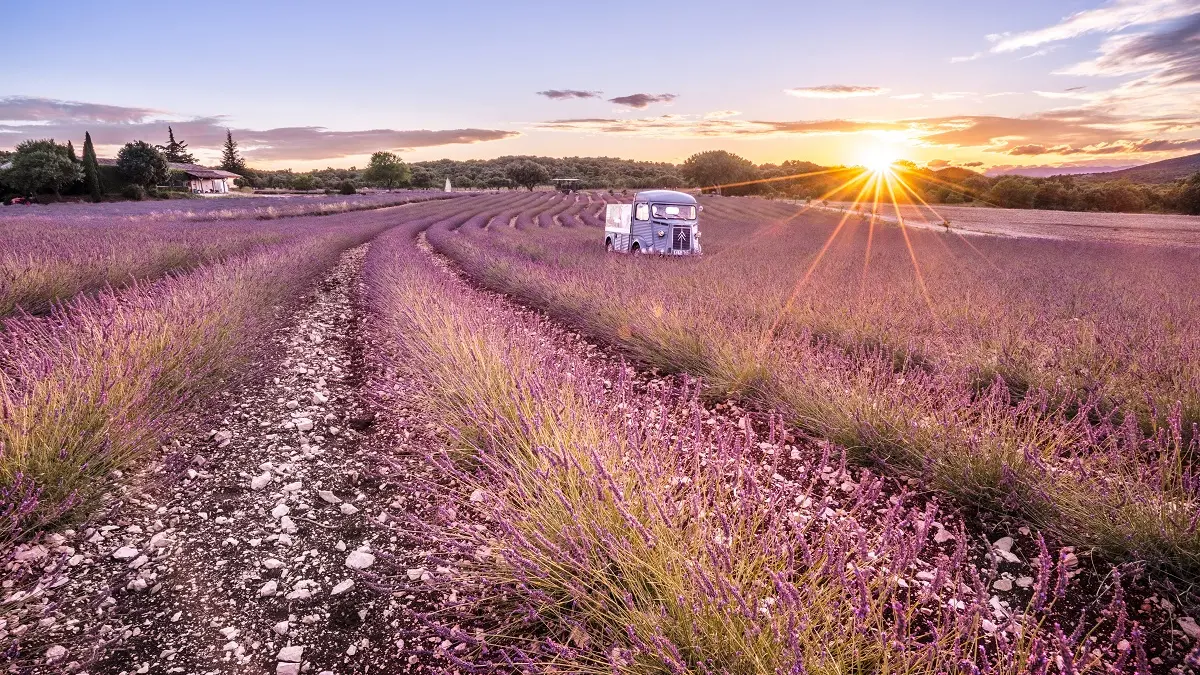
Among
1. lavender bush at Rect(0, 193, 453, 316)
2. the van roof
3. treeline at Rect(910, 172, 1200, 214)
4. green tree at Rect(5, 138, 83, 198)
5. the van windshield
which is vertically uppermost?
green tree at Rect(5, 138, 83, 198)

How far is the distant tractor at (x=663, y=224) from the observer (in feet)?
48.1

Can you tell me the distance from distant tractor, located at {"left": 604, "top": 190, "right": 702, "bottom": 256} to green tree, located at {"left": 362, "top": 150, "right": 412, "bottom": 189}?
78052mm

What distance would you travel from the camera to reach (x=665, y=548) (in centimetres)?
220

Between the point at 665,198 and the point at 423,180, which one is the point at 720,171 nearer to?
the point at 423,180

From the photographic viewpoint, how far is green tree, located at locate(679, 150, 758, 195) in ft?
229

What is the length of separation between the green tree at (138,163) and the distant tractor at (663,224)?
198ft

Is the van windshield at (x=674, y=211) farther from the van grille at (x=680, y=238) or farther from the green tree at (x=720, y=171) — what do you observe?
the green tree at (x=720, y=171)

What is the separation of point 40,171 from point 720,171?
6690 centimetres

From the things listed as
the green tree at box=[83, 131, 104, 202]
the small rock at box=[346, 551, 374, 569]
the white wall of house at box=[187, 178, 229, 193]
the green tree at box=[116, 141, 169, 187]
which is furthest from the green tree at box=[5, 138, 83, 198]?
the small rock at box=[346, 551, 374, 569]

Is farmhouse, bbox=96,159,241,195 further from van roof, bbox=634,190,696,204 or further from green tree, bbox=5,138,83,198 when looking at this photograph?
van roof, bbox=634,190,696,204

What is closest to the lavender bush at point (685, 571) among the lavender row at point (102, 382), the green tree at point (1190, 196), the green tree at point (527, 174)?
the lavender row at point (102, 382)

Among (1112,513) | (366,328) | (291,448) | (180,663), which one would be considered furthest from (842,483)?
(366,328)

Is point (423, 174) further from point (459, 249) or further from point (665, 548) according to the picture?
point (665, 548)

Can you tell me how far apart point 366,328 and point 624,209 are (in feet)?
30.4
